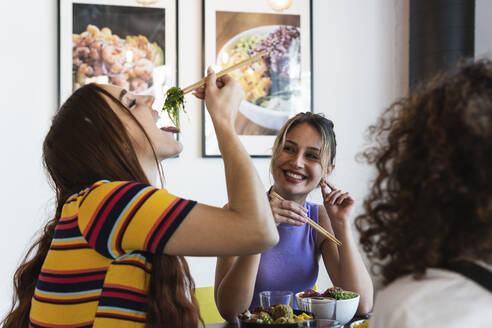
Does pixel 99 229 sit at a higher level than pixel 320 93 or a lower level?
lower

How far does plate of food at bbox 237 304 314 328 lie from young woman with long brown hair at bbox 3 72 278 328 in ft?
0.58

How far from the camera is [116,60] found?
Result: 3021 mm

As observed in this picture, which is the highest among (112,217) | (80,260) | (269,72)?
(269,72)

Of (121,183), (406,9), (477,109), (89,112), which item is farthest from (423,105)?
(406,9)

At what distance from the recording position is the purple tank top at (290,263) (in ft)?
6.19

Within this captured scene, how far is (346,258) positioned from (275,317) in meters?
0.57

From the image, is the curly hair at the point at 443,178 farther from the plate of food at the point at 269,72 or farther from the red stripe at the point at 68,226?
the plate of food at the point at 269,72

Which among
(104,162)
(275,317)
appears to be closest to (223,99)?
(104,162)

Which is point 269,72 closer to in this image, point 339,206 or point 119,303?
point 339,206

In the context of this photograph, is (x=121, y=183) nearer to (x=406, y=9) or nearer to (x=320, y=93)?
(x=320, y=93)

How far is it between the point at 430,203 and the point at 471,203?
0.18ft

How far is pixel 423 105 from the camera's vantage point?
31.1 inches

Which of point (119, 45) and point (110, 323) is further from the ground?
point (119, 45)

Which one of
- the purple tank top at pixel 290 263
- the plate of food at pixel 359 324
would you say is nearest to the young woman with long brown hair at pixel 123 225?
the plate of food at pixel 359 324
